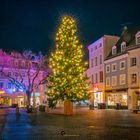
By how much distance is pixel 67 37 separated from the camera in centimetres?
4425

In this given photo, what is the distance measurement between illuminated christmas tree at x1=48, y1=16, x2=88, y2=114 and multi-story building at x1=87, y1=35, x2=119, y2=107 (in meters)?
26.4

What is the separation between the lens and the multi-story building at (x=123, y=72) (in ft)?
197

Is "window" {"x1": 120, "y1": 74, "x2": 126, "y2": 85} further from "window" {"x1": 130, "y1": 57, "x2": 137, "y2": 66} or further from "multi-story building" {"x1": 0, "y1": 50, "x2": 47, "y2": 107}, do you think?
"multi-story building" {"x1": 0, "y1": 50, "x2": 47, "y2": 107}

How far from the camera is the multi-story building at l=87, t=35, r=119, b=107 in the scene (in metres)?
70.4

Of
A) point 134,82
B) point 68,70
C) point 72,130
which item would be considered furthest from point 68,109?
point 72,130

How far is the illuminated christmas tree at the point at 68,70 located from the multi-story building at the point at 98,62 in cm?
2641

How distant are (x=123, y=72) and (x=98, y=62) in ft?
34.6

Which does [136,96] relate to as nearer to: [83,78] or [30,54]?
[83,78]

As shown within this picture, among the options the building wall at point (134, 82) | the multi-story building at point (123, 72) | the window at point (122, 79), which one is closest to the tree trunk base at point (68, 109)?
the building wall at point (134, 82)

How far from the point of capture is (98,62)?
2872 inches

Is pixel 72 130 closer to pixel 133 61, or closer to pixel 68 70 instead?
pixel 68 70

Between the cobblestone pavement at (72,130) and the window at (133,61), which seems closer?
the cobblestone pavement at (72,130)

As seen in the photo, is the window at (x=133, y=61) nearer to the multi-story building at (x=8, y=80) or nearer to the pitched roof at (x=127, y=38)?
the pitched roof at (x=127, y=38)

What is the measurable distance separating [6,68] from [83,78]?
4937 cm
